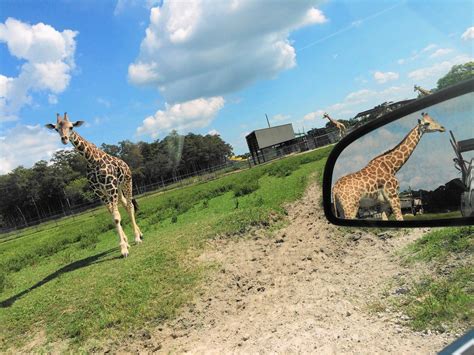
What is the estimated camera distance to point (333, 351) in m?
4.04

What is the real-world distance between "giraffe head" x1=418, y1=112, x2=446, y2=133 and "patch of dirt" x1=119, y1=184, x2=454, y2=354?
2.46m

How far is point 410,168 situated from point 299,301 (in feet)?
11.8

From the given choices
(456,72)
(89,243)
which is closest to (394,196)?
(89,243)

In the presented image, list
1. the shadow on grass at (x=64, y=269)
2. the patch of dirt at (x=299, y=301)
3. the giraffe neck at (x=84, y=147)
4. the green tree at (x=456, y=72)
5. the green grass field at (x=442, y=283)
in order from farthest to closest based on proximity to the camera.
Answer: the green tree at (x=456, y=72) → the giraffe neck at (x=84, y=147) → the shadow on grass at (x=64, y=269) → the patch of dirt at (x=299, y=301) → the green grass field at (x=442, y=283)

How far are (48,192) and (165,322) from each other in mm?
79887

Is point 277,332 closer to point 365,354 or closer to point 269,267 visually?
point 365,354

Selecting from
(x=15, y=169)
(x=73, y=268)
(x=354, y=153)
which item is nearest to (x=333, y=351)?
(x=354, y=153)

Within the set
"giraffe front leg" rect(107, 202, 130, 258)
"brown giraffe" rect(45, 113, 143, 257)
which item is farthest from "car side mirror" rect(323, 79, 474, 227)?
"brown giraffe" rect(45, 113, 143, 257)

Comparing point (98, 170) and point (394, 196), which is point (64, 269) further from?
point (394, 196)

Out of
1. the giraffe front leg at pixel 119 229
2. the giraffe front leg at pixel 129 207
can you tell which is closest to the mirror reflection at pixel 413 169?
the giraffe front leg at pixel 119 229

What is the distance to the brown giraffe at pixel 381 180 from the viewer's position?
2025mm

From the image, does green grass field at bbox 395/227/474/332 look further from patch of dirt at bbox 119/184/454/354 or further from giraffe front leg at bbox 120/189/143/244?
giraffe front leg at bbox 120/189/143/244

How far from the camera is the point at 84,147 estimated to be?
10742 mm

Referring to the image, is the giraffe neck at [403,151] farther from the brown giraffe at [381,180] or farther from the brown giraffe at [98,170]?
the brown giraffe at [98,170]
